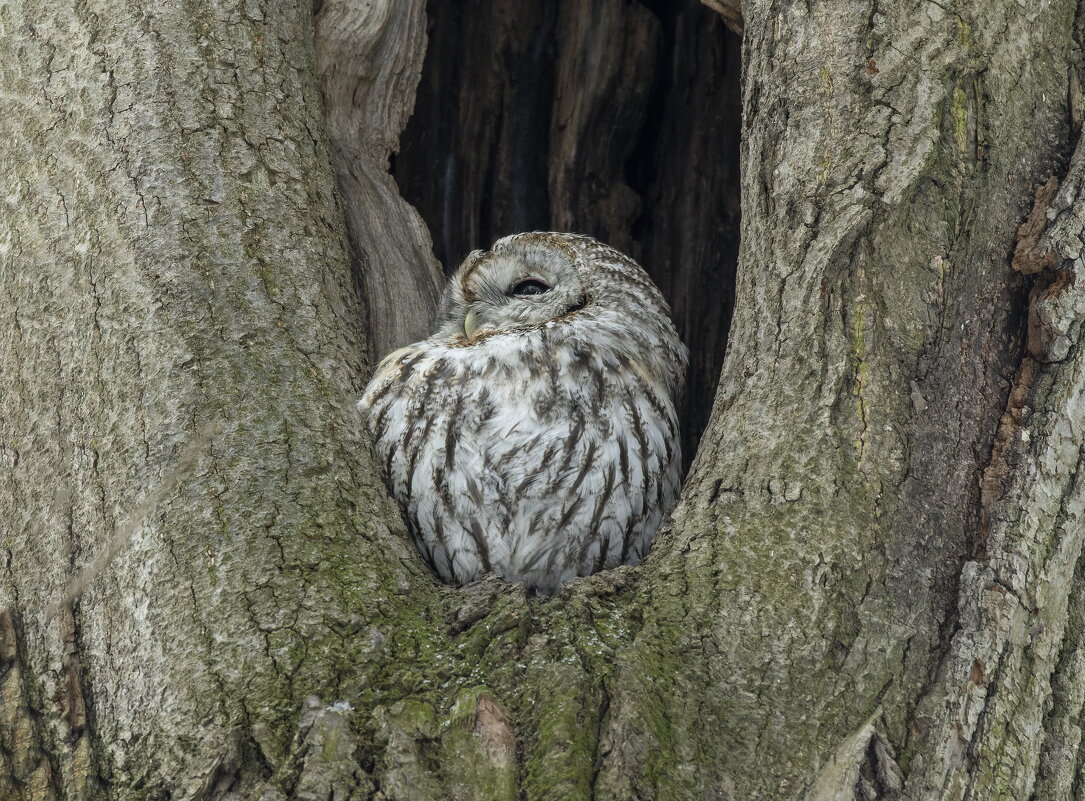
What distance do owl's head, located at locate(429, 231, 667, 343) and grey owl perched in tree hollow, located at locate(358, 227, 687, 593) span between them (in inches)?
5.8

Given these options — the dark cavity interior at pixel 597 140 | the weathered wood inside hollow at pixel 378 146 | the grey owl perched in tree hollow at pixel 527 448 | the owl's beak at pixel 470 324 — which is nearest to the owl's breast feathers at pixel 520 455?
the grey owl perched in tree hollow at pixel 527 448

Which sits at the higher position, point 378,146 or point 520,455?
point 378,146

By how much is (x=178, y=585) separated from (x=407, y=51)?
70.6 inches

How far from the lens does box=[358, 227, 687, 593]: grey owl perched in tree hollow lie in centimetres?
254

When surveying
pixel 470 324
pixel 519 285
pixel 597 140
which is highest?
pixel 597 140

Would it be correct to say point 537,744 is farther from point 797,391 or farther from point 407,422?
point 407,422

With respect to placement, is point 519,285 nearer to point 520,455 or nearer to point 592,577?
point 520,455

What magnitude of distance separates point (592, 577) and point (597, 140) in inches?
79.0

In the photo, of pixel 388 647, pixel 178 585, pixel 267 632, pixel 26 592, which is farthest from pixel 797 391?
pixel 26 592

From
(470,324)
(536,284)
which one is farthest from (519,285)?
(470,324)

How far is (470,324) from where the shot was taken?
2.84 meters

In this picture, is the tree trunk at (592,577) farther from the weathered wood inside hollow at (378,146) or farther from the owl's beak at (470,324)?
the owl's beak at (470,324)

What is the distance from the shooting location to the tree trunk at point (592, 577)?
1615 millimetres

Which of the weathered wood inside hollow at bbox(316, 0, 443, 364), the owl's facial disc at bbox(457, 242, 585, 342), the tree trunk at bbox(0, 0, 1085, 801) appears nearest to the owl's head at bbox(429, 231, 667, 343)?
the owl's facial disc at bbox(457, 242, 585, 342)
